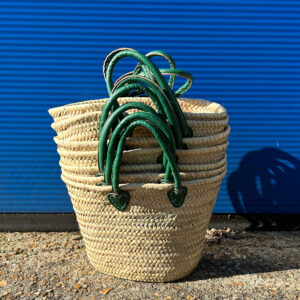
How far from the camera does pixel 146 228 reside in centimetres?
171

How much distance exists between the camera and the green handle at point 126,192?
1.53m

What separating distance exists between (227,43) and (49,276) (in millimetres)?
2096

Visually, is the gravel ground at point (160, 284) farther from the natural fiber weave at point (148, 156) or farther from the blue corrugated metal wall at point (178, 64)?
the natural fiber weave at point (148, 156)

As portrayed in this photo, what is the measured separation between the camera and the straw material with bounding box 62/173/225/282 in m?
1.68

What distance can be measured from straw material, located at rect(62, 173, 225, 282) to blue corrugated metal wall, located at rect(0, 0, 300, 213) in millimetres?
926

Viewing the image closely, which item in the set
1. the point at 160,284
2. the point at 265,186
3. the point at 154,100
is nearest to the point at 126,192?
the point at 154,100

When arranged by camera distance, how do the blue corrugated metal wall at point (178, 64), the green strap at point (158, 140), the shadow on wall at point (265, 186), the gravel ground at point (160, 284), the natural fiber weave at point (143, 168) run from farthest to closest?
the shadow on wall at point (265, 186) → the blue corrugated metal wall at point (178, 64) → the gravel ground at point (160, 284) → the natural fiber weave at point (143, 168) → the green strap at point (158, 140)

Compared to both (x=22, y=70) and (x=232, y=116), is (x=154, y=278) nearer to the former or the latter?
(x=232, y=116)

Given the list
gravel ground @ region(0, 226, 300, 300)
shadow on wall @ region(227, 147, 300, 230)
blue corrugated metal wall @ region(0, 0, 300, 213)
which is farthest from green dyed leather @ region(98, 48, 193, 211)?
shadow on wall @ region(227, 147, 300, 230)

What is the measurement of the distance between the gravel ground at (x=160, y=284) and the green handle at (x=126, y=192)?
1.76 ft

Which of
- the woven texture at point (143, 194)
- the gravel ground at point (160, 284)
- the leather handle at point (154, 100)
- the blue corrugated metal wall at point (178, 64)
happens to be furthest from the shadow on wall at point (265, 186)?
the leather handle at point (154, 100)

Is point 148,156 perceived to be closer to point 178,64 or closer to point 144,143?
point 144,143

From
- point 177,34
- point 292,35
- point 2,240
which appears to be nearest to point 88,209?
point 2,240

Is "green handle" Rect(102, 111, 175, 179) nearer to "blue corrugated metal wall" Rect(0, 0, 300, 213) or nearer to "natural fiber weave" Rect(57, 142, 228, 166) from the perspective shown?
"natural fiber weave" Rect(57, 142, 228, 166)
